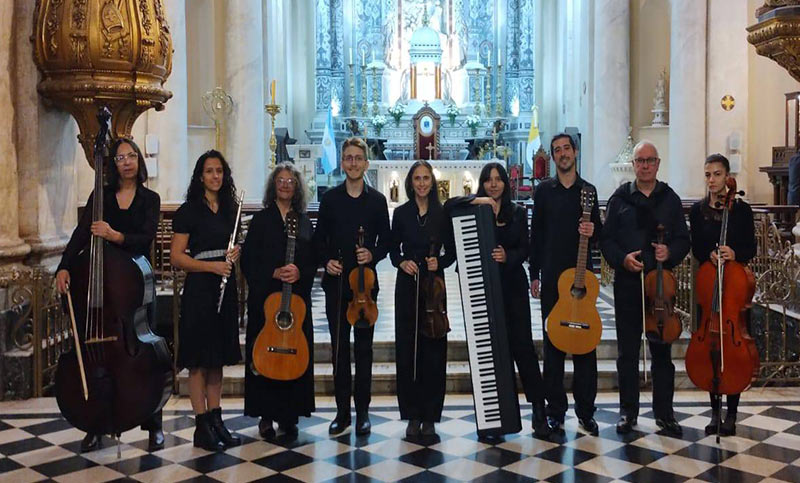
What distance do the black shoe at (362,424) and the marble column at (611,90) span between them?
13470 mm

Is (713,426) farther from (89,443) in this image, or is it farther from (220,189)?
(89,443)

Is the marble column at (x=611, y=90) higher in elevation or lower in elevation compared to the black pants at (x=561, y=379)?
higher

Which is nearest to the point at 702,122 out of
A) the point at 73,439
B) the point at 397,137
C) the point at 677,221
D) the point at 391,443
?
the point at 677,221

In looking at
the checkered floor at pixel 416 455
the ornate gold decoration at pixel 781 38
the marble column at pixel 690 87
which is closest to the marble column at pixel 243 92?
the marble column at pixel 690 87

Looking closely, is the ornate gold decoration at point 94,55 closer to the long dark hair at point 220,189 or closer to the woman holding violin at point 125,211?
the woman holding violin at point 125,211

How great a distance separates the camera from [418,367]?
612 centimetres

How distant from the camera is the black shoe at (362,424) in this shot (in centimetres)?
613

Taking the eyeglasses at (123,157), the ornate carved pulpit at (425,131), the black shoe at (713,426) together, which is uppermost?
the ornate carved pulpit at (425,131)

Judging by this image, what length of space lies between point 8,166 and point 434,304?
3683 mm

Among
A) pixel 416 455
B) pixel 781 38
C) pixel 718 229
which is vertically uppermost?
pixel 781 38

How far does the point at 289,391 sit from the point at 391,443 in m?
0.73

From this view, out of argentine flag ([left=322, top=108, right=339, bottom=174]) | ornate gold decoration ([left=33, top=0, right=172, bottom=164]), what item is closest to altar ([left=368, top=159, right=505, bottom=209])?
argentine flag ([left=322, top=108, right=339, bottom=174])

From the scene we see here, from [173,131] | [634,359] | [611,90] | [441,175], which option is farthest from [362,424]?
[441,175]

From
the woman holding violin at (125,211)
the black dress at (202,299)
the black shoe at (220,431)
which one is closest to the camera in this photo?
the woman holding violin at (125,211)
